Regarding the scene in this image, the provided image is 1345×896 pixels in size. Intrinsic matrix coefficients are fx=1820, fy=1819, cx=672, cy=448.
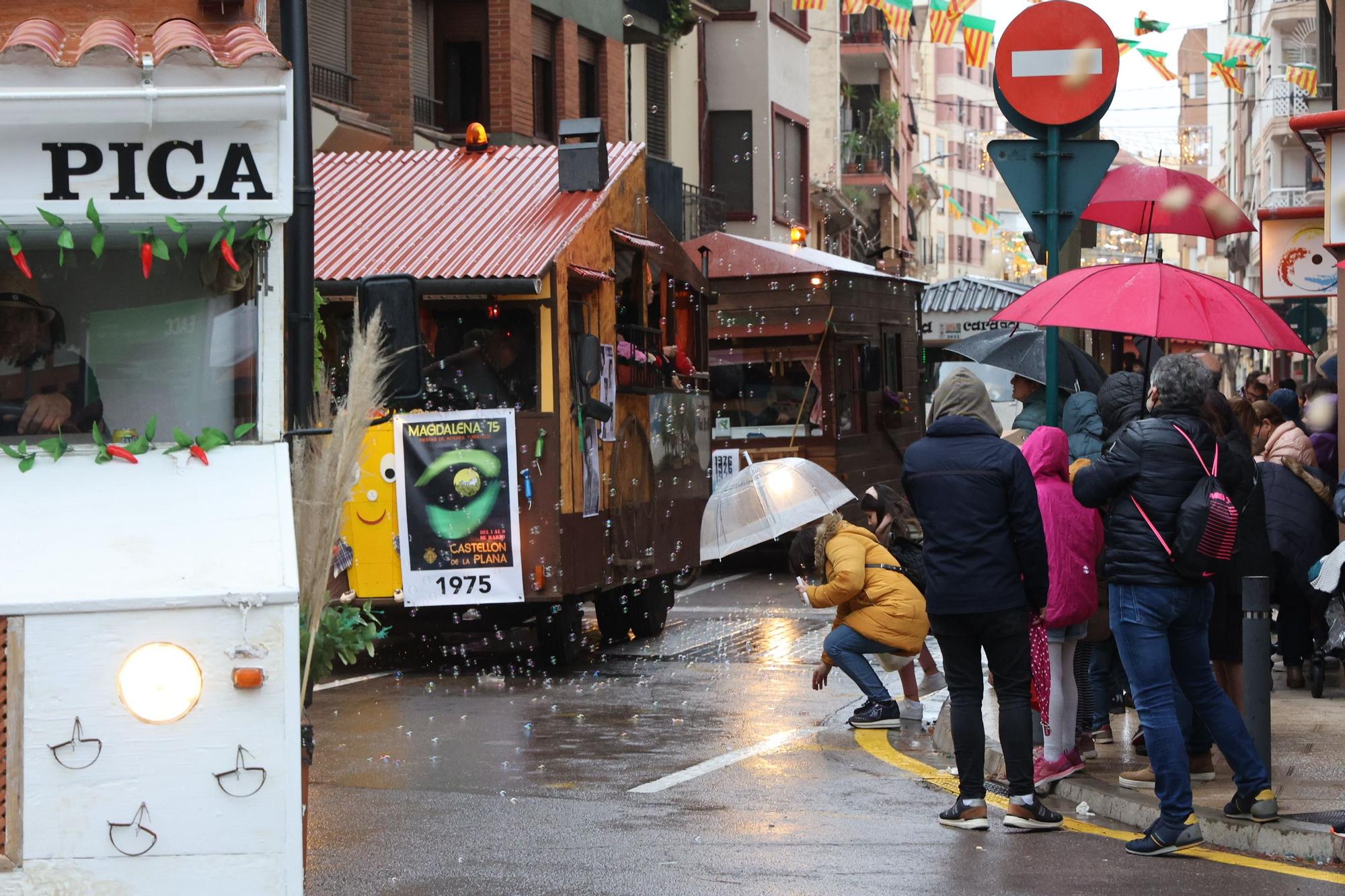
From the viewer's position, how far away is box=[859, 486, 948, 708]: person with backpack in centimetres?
959

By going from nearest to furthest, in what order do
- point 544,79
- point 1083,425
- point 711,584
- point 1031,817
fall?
1. point 1031,817
2. point 1083,425
3. point 711,584
4. point 544,79

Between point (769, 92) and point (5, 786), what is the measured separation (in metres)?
31.4

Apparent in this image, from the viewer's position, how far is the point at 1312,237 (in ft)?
50.1

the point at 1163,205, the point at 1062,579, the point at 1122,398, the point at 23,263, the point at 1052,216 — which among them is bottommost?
the point at 1062,579

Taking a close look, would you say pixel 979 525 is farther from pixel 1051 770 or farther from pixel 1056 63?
pixel 1056 63

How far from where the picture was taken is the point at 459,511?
11.3 metres

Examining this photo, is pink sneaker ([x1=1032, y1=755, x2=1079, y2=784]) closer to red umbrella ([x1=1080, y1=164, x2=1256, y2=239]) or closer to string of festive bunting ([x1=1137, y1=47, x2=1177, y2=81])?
red umbrella ([x1=1080, y1=164, x2=1256, y2=239])

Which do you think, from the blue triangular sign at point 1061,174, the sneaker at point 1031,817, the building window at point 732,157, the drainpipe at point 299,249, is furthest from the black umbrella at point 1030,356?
the building window at point 732,157

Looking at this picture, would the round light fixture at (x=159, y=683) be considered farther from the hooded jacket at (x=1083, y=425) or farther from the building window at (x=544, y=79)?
the building window at (x=544, y=79)

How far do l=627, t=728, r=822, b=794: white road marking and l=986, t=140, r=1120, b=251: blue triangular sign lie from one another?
2.86 m

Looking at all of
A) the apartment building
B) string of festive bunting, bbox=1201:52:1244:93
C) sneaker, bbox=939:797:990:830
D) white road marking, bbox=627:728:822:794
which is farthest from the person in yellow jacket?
string of festive bunting, bbox=1201:52:1244:93

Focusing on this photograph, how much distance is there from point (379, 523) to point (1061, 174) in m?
5.05

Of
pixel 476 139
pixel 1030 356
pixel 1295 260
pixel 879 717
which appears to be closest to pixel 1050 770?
pixel 879 717

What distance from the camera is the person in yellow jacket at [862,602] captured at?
31.0 ft
